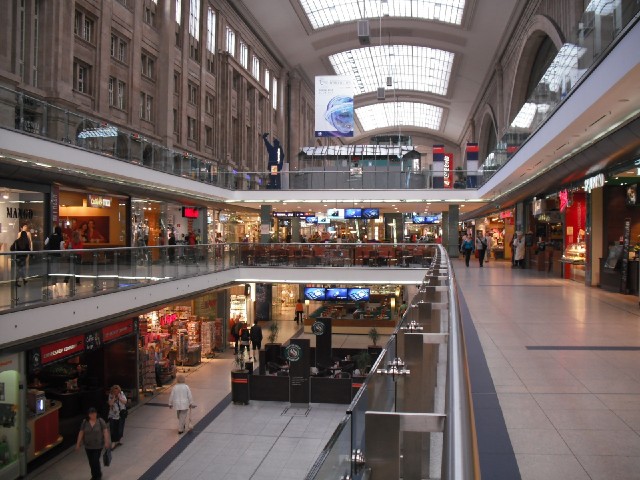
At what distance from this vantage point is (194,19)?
100 feet

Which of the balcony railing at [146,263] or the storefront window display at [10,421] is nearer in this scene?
the balcony railing at [146,263]

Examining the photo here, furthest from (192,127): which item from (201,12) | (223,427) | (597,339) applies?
(597,339)

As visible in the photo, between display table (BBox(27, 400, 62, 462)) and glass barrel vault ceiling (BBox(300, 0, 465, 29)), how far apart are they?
3267 cm

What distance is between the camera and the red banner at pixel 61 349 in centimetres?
1123

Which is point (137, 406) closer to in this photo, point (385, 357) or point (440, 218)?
point (385, 357)

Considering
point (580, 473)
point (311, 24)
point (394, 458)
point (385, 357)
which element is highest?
point (311, 24)

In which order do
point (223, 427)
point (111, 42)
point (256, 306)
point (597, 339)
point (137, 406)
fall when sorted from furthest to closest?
point (256, 306) → point (111, 42) → point (137, 406) → point (223, 427) → point (597, 339)

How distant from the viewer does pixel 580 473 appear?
3779 millimetres

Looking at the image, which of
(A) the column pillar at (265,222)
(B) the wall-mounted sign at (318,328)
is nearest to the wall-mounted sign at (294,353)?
(B) the wall-mounted sign at (318,328)

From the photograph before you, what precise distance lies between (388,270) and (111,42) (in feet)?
45.7

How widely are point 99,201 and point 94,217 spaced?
1690 millimetres

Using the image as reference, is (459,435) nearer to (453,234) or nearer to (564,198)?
(564,198)

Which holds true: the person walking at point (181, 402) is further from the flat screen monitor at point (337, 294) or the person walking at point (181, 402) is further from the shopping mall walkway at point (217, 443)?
the flat screen monitor at point (337, 294)

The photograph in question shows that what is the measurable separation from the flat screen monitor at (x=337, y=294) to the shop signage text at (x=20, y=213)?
42.7 ft
